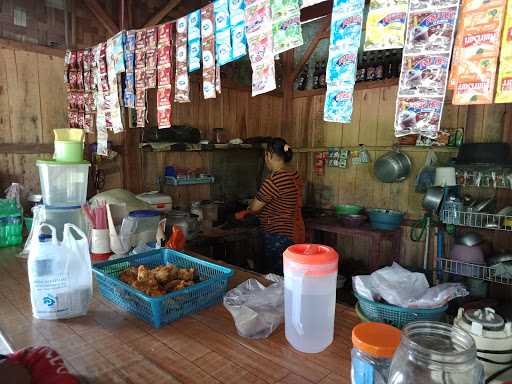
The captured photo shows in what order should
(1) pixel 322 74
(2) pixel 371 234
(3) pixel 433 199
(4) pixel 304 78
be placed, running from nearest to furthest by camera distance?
(3) pixel 433 199 < (2) pixel 371 234 < (1) pixel 322 74 < (4) pixel 304 78

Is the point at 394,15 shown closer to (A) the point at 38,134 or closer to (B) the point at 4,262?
(B) the point at 4,262

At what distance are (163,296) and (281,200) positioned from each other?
5.57 ft

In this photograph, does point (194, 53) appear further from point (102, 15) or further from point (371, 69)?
point (371, 69)

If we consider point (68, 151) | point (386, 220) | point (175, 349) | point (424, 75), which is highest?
point (424, 75)

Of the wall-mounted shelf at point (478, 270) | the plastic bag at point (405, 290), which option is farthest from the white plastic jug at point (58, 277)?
the wall-mounted shelf at point (478, 270)

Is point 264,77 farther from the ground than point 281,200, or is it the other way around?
point 264,77

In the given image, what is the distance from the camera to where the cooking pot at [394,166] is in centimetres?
350

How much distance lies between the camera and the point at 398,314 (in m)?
1.01

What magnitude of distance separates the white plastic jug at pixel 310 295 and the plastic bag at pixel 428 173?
2707mm

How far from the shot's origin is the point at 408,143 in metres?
3.45

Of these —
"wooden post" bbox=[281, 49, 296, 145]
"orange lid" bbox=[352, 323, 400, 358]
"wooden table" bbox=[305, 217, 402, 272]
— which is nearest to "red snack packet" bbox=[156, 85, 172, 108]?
"orange lid" bbox=[352, 323, 400, 358]

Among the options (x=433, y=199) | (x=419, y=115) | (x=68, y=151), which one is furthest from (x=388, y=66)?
(x=68, y=151)

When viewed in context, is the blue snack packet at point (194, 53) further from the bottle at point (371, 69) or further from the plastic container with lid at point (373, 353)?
the bottle at point (371, 69)

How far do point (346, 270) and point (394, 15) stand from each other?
312 centimetres
